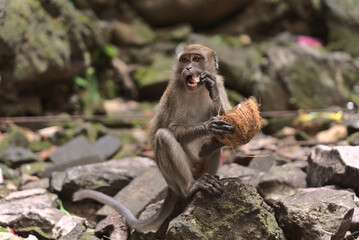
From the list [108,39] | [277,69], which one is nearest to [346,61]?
[277,69]

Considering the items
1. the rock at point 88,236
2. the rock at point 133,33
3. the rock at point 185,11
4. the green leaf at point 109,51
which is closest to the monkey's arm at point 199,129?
the rock at point 88,236

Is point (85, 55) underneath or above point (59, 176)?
above

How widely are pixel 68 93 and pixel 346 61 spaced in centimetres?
698

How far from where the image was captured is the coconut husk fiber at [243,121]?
3.39m

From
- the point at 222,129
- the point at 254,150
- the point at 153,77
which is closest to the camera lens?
the point at 222,129

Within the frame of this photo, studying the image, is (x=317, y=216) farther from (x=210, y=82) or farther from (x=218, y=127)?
(x=210, y=82)

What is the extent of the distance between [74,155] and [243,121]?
4114mm

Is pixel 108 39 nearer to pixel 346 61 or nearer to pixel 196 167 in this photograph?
pixel 346 61

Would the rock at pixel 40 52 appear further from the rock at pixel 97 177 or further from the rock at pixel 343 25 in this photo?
the rock at pixel 343 25

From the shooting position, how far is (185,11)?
42.0 feet

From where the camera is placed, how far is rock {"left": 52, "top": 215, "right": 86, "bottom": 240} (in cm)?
392

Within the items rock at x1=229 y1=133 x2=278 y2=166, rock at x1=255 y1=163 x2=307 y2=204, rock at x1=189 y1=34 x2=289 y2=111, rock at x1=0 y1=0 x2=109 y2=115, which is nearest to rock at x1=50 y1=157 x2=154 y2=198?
rock at x1=229 y1=133 x2=278 y2=166

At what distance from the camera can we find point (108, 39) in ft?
37.4

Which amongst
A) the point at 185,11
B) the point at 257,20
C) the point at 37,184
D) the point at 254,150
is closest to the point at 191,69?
the point at 254,150
